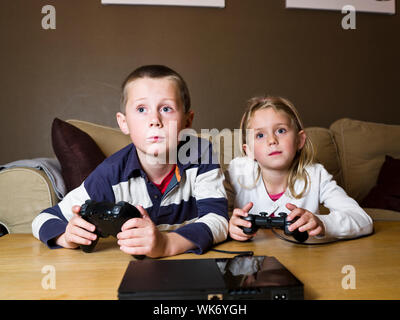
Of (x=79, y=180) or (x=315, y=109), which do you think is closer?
(x=79, y=180)

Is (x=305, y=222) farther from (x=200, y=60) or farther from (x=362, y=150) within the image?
(x=200, y=60)

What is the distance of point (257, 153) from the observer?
107 cm

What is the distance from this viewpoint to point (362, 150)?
1.96m

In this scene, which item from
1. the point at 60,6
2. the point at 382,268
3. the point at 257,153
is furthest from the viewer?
the point at 60,6

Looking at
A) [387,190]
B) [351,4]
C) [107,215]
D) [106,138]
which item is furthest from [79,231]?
[351,4]

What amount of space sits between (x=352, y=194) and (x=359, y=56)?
1.08 m

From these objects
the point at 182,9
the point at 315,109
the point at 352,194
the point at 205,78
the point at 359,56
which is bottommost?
the point at 352,194

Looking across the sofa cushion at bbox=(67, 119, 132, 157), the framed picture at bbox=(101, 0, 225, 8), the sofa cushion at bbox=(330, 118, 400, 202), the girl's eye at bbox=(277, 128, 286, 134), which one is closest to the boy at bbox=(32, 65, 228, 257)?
the girl's eye at bbox=(277, 128, 286, 134)

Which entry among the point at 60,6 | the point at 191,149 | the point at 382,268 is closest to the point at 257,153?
the point at 191,149

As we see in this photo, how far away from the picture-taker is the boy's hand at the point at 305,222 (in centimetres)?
72

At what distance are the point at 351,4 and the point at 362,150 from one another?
109cm

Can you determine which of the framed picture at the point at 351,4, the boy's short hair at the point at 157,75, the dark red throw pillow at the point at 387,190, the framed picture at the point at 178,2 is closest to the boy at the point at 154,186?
the boy's short hair at the point at 157,75

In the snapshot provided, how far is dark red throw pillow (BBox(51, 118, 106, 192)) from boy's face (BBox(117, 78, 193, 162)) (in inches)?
21.7

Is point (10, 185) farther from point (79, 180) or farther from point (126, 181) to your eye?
point (126, 181)
